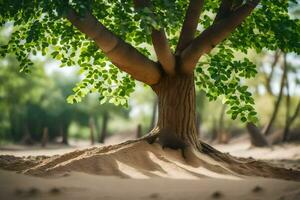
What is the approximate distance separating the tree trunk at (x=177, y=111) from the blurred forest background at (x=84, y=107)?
15.3 metres

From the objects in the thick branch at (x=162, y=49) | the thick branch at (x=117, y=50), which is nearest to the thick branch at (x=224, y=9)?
the thick branch at (x=162, y=49)

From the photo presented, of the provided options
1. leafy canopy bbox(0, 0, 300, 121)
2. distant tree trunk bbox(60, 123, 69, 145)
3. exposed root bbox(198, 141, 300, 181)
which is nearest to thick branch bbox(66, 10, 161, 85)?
leafy canopy bbox(0, 0, 300, 121)

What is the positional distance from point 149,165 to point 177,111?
188 cm

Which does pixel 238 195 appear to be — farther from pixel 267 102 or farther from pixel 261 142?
pixel 267 102

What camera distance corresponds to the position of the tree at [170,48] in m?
8.70

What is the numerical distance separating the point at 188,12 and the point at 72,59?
10.4 feet

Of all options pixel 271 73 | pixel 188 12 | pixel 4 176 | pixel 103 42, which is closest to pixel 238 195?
pixel 4 176

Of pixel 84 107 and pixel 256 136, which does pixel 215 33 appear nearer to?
pixel 256 136

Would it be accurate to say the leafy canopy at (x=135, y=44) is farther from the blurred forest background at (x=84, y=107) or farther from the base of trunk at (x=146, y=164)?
the blurred forest background at (x=84, y=107)

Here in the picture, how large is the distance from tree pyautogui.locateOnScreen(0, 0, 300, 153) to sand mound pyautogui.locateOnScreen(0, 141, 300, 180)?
68 cm

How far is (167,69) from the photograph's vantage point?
9391 mm

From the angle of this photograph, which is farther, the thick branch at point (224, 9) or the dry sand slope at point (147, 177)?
the thick branch at point (224, 9)

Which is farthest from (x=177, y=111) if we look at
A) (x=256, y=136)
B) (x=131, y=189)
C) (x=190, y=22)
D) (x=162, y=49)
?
(x=256, y=136)

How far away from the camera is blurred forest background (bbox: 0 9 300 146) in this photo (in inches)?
1077
